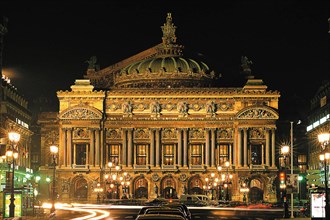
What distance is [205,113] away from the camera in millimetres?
158875

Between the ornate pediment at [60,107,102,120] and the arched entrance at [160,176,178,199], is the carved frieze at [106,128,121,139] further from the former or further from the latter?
the arched entrance at [160,176,178,199]

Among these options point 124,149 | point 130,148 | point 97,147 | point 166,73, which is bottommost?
point 124,149

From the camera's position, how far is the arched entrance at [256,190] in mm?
156875

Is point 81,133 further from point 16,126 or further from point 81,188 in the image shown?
point 16,126

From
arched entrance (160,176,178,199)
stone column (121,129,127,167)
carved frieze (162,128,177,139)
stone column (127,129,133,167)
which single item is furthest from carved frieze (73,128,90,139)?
arched entrance (160,176,178,199)

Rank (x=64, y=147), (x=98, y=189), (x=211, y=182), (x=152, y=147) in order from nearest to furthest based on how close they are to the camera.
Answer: (x=98, y=189) < (x=211, y=182) < (x=64, y=147) < (x=152, y=147)

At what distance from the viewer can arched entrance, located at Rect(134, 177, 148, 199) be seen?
15825 cm

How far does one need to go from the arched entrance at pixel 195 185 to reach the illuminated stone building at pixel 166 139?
185 mm

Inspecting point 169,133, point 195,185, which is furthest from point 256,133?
point 169,133

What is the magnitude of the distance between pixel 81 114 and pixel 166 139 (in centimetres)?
1639

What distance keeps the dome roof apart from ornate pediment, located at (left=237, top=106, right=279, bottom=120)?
20.8 metres

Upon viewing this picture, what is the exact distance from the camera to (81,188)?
158 m

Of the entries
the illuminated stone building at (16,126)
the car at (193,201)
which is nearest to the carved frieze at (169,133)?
the illuminated stone building at (16,126)

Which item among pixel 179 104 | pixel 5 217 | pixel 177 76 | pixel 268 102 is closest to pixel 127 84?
pixel 177 76
